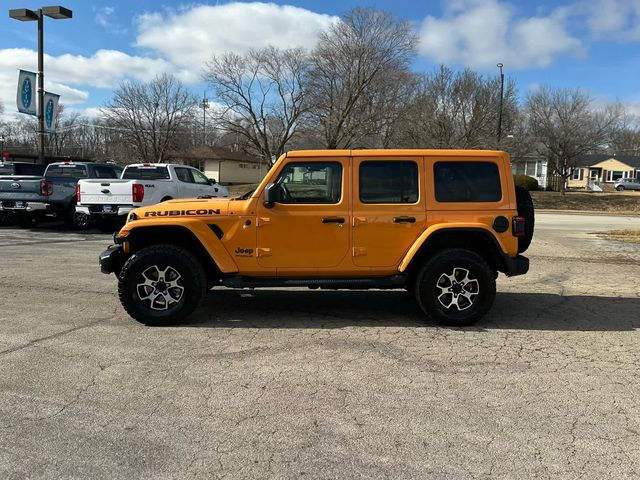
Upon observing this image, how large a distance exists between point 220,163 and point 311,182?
59.3m

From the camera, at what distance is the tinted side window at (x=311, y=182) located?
227 inches

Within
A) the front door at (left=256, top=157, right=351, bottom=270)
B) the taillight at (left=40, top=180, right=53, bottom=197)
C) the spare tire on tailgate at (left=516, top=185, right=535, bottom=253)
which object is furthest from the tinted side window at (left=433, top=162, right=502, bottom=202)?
the taillight at (left=40, top=180, right=53, bottom=197)

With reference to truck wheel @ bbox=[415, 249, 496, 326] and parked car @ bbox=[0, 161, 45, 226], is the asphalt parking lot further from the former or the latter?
parked car @ bbox=[0, 161, 45, 226]

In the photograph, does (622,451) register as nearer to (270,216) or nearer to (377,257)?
(377,257)

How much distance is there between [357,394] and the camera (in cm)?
402

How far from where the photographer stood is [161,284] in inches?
227

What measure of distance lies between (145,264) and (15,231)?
438 inches

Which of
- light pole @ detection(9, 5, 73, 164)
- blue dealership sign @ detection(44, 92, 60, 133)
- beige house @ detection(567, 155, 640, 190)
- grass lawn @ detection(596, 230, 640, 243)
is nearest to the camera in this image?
grass lawn @ detection(596, 230, 640, 243)

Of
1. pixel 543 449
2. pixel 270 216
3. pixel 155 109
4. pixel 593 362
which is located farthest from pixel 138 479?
pixel 155 109

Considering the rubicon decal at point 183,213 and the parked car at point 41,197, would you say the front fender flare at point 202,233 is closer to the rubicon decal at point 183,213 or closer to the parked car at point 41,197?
the rubicon decal at point 183,213

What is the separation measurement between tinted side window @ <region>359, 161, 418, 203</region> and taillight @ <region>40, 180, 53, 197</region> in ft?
37.1

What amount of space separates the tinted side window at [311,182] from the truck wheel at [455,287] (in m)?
1.31

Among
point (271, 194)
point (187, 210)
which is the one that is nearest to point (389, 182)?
point (271, 194)

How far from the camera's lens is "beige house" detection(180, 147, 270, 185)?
6262cm
